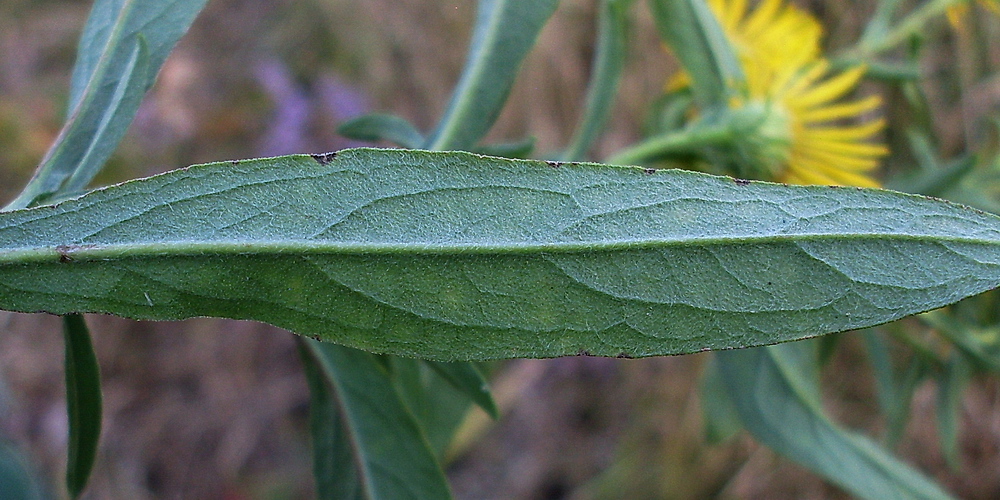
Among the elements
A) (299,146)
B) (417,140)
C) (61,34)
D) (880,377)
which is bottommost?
(880,377)

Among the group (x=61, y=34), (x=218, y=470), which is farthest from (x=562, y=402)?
(x=61, y=34)

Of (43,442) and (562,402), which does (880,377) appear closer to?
(562,402)

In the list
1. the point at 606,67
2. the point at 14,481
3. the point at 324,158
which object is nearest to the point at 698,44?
the point at 606,67

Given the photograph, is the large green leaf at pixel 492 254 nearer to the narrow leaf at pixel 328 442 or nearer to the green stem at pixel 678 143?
the narrow leaf at pixel 328 442

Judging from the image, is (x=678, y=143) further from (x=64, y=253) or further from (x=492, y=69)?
(x=64, y=253)

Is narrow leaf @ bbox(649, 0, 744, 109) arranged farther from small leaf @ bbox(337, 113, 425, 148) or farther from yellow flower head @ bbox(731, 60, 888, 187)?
small leaf @ bbox(337, 113, 425, 148)

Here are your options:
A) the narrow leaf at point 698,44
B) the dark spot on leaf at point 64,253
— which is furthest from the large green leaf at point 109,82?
the narrow leaf at point 698,44
